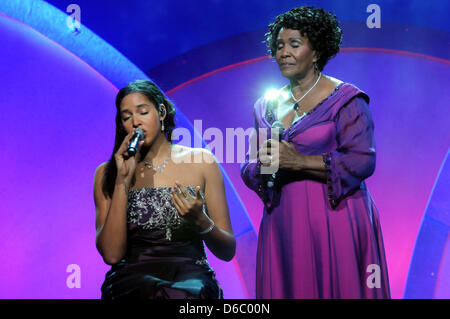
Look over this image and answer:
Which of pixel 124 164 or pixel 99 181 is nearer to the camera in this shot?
pixel 124 164

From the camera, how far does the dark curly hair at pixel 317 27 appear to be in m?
2.37

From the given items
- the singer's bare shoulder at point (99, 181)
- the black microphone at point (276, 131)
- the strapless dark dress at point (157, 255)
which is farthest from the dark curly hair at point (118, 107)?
the black microphone at point (276, 131)

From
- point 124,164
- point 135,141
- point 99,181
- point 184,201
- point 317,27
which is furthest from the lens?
point 99,181

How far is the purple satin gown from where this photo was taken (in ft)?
7.06

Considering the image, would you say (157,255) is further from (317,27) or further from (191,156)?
(317,27)

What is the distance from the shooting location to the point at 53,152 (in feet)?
9.71

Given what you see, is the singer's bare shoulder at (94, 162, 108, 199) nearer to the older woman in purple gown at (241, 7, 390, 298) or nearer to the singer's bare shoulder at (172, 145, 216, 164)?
the singer's bare shoulder at (172, 145, 216, 164)

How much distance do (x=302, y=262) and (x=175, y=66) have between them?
1.52 meters

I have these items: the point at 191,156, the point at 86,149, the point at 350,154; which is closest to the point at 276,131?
the point at 350,154

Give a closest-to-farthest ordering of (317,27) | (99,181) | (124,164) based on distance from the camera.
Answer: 1. (124,164)
2. (317,27)
3. (99,181)

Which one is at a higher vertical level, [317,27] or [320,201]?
[317,27]

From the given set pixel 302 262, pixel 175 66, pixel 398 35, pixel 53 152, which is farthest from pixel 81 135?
pixel 398 35

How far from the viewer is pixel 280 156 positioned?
2184 mm

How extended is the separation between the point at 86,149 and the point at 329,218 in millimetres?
1435
